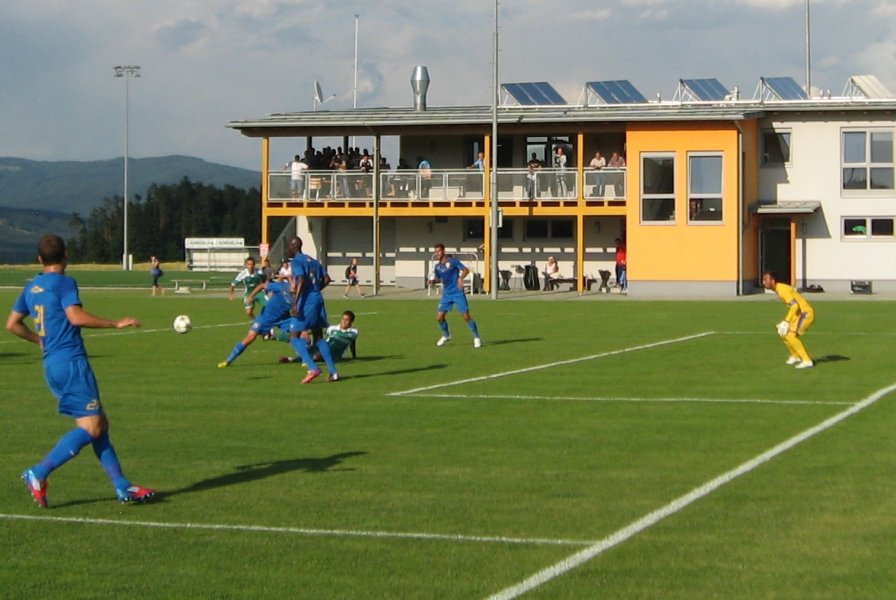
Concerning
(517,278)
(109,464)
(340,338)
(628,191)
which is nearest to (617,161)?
(628,191)

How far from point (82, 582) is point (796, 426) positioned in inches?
334

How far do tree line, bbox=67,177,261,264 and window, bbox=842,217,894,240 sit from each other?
7128 centimetres

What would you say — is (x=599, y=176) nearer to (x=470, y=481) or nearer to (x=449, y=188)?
(x=449, y=188)

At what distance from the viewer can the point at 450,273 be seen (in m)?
26.1

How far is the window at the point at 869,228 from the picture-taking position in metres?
51.2

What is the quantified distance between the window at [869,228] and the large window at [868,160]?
1.07 metres

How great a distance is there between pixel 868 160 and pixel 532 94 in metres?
14.4

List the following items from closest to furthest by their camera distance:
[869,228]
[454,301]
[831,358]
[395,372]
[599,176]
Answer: [395,372] < [831,358] < [454,301] < [869,228] < [599,176]

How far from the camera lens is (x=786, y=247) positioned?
5372 centimetres

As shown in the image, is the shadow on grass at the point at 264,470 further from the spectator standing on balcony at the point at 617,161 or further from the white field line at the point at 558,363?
the spectator standing on balcony at the point at 617,161

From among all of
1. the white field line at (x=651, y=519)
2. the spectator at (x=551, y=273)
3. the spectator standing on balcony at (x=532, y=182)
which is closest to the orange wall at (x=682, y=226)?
the spectator standing on balcony at (x=532, y=182)

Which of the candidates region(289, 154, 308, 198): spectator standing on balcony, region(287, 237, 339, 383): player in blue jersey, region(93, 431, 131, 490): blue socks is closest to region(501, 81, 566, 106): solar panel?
region(289, 154, 308, 198): spectator standing on balcony

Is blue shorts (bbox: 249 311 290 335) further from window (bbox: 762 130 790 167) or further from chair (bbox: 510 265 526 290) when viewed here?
window (bbox: 762 130 790 167)

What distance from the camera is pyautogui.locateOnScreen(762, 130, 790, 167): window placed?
52.7 m
